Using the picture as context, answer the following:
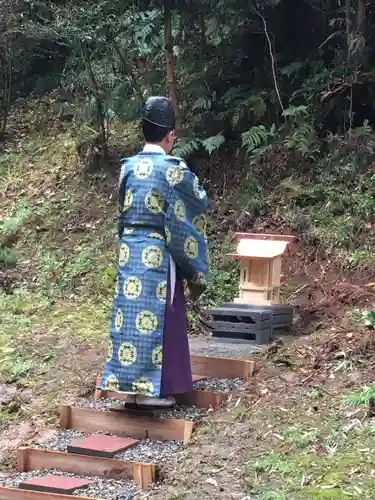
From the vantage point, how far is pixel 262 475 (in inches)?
142

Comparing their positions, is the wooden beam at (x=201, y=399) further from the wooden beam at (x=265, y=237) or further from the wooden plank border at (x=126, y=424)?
the wooden beam at (x=265, y=237)

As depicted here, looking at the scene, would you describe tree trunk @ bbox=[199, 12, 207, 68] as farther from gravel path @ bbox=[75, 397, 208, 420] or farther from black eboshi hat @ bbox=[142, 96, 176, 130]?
gravel path @ bbox=[75, 397, 208, 420]

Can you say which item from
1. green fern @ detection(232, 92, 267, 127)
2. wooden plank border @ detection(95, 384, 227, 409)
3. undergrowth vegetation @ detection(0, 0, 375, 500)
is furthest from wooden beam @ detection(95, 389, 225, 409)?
green fern @ detection(232, 92, 267, 127)

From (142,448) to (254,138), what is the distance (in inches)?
193

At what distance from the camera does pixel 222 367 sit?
199 inches

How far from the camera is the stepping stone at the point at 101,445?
4070 mm

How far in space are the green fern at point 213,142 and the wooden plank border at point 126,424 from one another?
176 inches

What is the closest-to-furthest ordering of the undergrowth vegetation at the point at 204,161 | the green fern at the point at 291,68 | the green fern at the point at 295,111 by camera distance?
the undergrowth vegetation at the point at 204,161 → the green fern at the point at 295,111 → the green fern at the point at 291,68

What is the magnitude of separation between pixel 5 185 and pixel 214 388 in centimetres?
667

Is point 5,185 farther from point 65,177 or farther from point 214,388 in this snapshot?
point 214,388

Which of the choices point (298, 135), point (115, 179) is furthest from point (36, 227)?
point (298, 135)

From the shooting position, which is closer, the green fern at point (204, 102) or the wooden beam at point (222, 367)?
the wooden beam at point (222, 367)

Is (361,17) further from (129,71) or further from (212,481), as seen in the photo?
(212,481)

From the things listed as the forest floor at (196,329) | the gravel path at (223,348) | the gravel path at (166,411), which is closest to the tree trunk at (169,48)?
the forest floor at (196,329)
